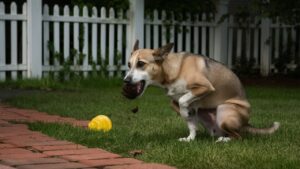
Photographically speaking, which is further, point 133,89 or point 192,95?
point 192,95

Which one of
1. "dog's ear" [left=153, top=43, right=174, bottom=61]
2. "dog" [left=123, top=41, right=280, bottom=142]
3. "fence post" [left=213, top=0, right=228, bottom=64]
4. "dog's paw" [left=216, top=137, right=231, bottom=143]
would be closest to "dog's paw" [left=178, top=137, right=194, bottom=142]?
"dog" [left=123, top=41, right=280, bottom=142]

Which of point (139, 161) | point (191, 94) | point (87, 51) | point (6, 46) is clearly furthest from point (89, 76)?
point (139, 161)

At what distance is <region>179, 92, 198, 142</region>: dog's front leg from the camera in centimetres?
604

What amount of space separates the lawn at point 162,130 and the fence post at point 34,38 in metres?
0.71

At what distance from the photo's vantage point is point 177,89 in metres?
6.07

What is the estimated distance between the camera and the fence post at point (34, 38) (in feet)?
41.1

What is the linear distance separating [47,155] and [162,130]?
6.36 feet

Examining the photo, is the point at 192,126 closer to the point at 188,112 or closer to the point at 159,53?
the point at 188,112

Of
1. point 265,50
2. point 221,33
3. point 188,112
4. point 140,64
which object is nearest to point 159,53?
point 140,64

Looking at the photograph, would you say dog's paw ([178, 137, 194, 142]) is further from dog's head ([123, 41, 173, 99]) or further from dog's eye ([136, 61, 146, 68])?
dog's eye ([136, 61, 146, 68])

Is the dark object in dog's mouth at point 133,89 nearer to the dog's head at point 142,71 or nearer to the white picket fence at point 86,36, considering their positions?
the dog's head at point 142,71

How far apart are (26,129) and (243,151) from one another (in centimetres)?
247

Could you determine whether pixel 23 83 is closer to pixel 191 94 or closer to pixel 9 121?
pixel 9 121

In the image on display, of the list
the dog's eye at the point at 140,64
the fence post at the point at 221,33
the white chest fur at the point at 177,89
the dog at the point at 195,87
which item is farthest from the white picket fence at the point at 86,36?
the dog's eye at the point at 140,64
